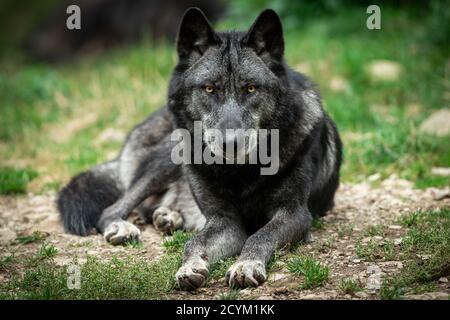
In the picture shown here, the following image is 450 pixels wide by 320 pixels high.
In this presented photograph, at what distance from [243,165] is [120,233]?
116 centimetres

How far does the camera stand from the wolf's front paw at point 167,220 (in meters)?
5.54

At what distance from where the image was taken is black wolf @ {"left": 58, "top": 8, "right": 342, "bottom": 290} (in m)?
4.41

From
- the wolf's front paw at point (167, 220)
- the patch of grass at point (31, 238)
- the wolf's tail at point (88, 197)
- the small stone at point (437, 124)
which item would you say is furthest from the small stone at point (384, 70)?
the patch of grass at point (31, 238)

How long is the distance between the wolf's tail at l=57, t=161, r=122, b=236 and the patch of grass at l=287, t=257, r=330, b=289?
2.03 m

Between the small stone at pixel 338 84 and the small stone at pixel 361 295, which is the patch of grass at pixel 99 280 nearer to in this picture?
the small stone at pixel 361 295

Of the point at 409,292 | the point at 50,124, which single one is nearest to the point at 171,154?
the point at 409,292

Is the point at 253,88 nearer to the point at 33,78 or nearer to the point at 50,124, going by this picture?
the point at 50,124

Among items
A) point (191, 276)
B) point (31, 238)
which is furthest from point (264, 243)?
point (31, 238)

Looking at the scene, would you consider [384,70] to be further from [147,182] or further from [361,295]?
[361,295]

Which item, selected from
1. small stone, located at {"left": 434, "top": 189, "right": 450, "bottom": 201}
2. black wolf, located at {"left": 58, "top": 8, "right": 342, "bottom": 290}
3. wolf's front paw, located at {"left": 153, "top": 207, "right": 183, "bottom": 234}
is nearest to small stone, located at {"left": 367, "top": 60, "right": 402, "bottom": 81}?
small stone, located at {"left": 434, "top": 189, "right": 450, "bottom": 201}

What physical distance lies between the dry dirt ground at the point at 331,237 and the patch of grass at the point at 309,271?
44 millimetres

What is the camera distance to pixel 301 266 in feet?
13.7

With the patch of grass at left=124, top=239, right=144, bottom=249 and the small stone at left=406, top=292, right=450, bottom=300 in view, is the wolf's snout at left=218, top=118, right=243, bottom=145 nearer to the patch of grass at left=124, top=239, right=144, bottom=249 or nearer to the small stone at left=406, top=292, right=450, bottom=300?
the patch of grass at left=124, top=239, right=144, bottom=249
